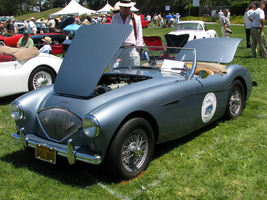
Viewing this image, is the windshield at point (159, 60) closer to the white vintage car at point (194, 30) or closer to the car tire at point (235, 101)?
the car tire at point (235, 101)

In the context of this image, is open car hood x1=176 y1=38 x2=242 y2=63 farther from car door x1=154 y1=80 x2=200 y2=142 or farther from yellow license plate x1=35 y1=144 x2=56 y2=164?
yellow license plate x1=35 y1=144 x2=56 y2=164

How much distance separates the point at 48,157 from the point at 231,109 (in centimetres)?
304

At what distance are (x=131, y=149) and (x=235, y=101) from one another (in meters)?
2.43

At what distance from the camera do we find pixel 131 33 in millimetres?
5324

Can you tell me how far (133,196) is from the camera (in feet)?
9.44

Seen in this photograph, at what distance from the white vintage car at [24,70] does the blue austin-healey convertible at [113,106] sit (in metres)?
2.72

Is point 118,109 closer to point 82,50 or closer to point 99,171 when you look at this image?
point 99,171

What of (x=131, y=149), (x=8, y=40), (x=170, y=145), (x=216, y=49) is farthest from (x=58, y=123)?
(x=8, y=40)

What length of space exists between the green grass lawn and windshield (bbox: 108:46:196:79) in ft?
3.37

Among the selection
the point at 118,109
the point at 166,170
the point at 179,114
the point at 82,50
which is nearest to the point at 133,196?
the point at 166,170

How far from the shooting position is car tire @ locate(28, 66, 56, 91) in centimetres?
652

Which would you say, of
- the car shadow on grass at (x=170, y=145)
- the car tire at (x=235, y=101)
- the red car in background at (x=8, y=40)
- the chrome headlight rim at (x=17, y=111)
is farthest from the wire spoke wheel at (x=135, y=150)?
the red car in background at (x=8, y=40)

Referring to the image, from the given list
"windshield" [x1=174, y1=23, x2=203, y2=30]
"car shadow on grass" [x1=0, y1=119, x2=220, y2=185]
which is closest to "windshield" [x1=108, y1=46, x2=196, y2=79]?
"car shadow on grass" [x1=0, y1=119, x2=220, y2=185]

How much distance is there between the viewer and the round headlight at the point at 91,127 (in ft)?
9.21
